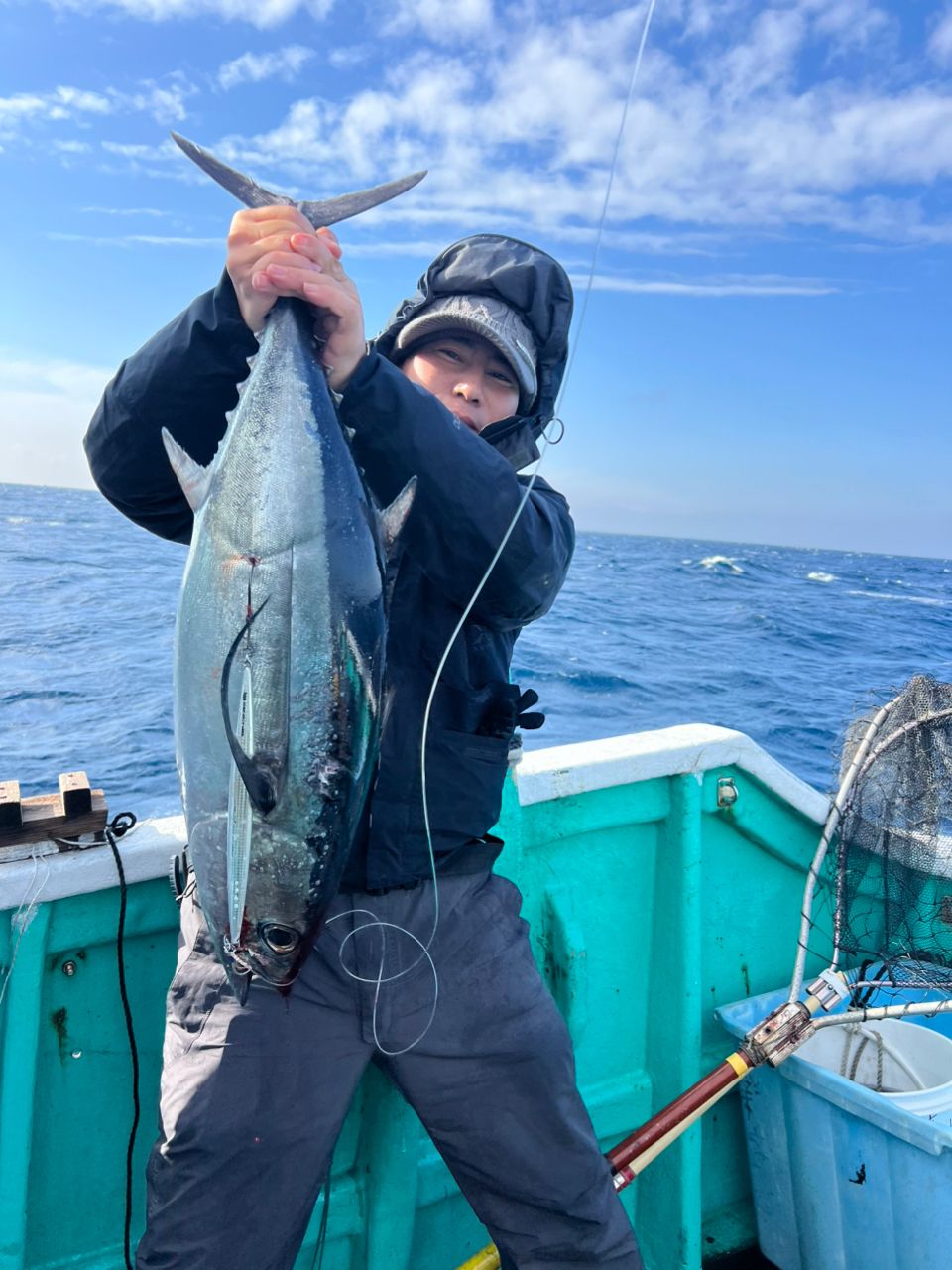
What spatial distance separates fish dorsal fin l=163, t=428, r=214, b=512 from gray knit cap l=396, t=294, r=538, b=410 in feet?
2.99

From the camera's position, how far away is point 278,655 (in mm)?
1543

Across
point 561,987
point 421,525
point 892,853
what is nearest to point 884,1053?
point 892,853

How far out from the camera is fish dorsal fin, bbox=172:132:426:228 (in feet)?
5.53

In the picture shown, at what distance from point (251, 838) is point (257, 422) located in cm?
77

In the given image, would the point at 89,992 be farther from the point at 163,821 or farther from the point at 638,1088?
the point at 638,1088

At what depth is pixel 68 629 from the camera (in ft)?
46.8

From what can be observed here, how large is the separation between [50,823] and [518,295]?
185 cm

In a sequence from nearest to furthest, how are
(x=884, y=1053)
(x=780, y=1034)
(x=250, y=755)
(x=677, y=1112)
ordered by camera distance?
(x=250, y=755) → (x=677, y=1112) → (x=780, y=1034) → (x=884, y=1053)

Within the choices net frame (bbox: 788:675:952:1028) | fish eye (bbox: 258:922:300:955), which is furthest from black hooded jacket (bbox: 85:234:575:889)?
net frame (bbox: 788:675:952:1028)

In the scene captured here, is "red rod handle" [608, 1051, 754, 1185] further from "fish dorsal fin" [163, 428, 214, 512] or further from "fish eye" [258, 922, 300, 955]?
"fish dorsal fin" [163, 428, 214, 512]

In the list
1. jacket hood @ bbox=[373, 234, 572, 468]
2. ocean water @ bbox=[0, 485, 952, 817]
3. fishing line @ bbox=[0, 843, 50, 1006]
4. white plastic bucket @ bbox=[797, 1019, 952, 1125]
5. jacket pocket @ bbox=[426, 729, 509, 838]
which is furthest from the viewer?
ocean water @ bbox=[0, 485, 952, 817]

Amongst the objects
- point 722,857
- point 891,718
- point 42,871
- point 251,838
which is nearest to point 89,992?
point 42,871

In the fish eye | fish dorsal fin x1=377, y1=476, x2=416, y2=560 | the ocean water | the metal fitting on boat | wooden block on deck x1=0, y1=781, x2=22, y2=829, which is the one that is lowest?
the ocean water

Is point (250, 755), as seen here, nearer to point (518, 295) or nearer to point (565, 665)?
point (518, 295)
